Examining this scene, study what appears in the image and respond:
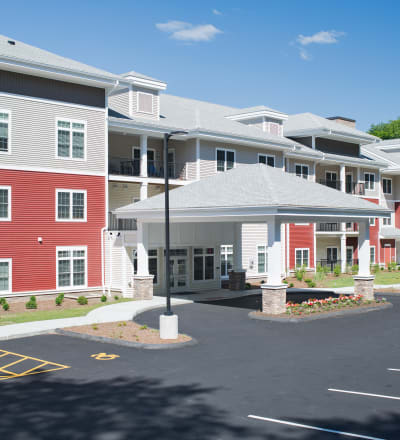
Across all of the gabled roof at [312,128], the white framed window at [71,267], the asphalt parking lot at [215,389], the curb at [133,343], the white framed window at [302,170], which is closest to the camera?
the asphalt parking lot at [215,389]

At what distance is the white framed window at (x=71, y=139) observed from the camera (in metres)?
28.7

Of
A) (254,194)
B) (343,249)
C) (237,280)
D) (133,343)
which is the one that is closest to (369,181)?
(343,249)

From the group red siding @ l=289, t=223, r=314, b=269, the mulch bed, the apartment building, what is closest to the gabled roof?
the apartment building

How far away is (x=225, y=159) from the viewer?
37.4 meters

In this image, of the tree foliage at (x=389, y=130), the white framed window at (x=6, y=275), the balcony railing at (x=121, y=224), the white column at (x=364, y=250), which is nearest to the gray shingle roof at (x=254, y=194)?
the white column at (x=364, y=250)

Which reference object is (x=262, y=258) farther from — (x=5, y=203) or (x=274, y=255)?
(x=5, y=203)

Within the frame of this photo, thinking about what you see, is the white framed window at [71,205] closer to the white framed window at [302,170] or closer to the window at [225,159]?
the window at [225,159]

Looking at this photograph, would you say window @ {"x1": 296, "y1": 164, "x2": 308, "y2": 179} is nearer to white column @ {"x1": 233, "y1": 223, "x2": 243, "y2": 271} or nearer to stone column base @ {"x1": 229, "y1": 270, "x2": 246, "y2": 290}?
white column @ {"x1": 233, "y1": 223, "x2": 243, "y2": 271}

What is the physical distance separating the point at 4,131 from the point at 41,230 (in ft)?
16.3

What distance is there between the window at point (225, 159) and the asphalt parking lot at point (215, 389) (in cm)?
1940

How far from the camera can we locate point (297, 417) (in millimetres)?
9953

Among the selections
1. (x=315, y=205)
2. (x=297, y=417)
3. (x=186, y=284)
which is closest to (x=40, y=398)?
(x=297, y=417)

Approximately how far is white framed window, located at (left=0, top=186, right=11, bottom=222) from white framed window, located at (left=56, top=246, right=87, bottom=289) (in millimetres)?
3013

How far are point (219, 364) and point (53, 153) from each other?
57.2 feet
